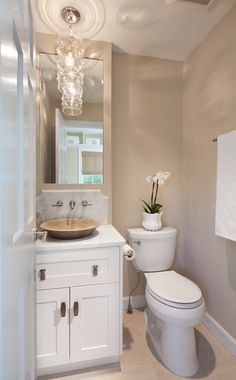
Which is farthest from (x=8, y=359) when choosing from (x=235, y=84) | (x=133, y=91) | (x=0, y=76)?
(x=133, y=91)

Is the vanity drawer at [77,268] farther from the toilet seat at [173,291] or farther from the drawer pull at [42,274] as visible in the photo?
the toilet seat at [173,291]

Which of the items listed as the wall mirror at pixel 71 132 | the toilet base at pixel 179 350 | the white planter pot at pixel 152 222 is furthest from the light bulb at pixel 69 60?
the toilet base at pixel 179 350

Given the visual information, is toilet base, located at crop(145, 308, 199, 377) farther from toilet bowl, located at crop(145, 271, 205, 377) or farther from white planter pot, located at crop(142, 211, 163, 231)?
white planter pot, located at crop(142, 211, 163, 231)

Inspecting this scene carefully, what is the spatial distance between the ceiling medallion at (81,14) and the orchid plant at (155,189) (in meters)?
1.22

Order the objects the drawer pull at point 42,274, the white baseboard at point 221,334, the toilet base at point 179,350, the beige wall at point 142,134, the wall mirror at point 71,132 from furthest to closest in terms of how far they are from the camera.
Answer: the beige wall at point 142,134, the wall mirror at point 71,132, the white baseboard at point 221,334, the toilet base at point 179,350, the drawer pull at point 42,274

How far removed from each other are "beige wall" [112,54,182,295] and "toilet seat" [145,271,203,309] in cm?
48

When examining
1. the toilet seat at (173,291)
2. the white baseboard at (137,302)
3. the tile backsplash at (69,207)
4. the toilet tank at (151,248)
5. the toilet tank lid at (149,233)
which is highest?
the tile backsplash at (69,207)

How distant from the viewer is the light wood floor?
1359 millimetres

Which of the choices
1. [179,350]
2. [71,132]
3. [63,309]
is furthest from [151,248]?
[71,132]

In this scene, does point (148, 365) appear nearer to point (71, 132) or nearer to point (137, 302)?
point (137, 302)

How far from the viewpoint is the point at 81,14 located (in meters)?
1.53

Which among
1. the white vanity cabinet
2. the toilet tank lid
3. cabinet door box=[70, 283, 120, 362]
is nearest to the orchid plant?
the toilet tank lid

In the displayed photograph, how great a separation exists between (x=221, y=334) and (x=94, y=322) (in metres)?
0.97

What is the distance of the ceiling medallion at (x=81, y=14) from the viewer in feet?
4.73
